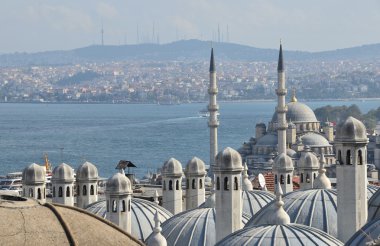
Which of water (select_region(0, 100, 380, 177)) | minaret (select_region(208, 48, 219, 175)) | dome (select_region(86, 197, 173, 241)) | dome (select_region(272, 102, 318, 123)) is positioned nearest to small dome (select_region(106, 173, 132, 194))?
dome (select_region(86, 197, 173, 241))

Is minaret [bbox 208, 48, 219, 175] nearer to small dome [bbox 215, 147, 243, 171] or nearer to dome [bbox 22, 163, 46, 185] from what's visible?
dome [bbox 22, 163, 46, 185]

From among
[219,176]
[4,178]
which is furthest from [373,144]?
[219,176]

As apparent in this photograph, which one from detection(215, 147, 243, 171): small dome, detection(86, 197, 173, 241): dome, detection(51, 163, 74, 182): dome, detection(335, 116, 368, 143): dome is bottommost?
detection(86, 197, 173, 241): dome

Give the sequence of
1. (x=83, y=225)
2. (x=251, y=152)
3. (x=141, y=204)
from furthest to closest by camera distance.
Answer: (x=251, y=152)
(x=141, y=204)
(x=83, y=225)

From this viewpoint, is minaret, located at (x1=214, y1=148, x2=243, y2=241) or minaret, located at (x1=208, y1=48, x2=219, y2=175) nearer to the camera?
minaret, located at (x1=214, y1=148, x2=243, y2=241)

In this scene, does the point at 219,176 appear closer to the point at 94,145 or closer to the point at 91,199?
the point at 91,199

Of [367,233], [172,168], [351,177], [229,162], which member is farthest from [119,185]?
[367,233]

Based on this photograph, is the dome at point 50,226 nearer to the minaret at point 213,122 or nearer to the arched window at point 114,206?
the arched window at point 114,206
